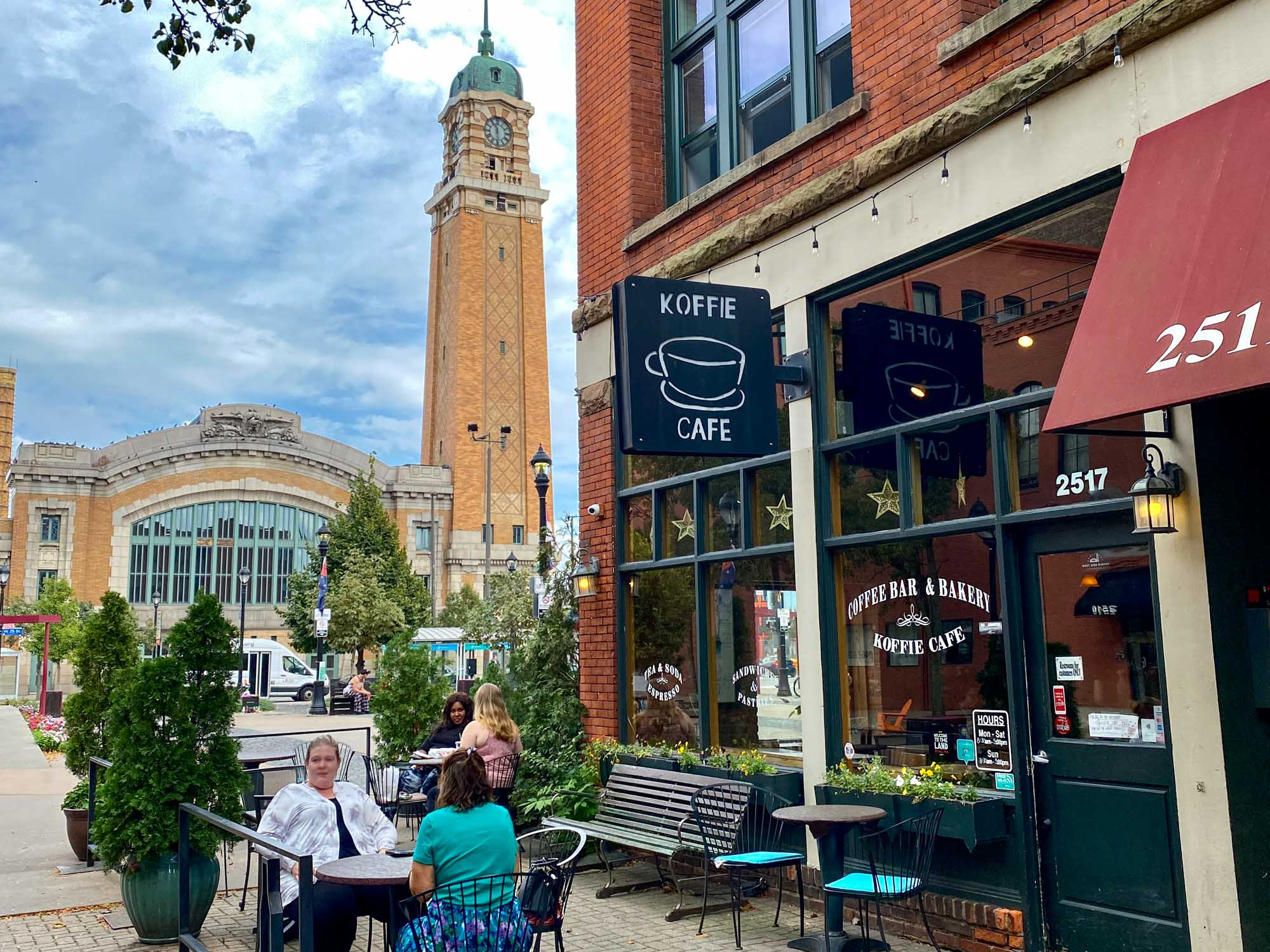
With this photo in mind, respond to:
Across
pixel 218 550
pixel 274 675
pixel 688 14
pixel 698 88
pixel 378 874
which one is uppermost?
pixel 218 550

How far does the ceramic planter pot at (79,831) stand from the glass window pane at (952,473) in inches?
316

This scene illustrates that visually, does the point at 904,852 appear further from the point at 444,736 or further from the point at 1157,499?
the point at 444,736

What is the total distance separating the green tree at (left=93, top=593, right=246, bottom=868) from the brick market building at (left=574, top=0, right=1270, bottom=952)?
341 cm

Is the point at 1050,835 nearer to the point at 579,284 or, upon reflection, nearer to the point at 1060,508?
the point at 1060,508

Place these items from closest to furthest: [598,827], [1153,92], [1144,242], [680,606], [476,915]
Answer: [476,915] < [1144,242] < [1153,92] < [598,827] < [680,606]

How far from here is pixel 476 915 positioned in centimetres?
500

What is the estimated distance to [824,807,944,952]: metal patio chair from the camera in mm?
6523

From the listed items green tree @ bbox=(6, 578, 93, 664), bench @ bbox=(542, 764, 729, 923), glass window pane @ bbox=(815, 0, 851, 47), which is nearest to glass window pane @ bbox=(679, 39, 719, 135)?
glass window pane @ bbox=(815, 0, 851, 47)

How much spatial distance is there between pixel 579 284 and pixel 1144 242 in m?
6.93

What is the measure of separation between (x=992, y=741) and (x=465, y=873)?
346 cm

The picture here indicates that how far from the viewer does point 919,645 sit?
752 cm

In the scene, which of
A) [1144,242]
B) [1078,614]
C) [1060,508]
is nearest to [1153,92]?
[1144,242]

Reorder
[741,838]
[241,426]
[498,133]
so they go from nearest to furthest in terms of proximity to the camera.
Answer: [741,838] → [241,426] → [498,133]

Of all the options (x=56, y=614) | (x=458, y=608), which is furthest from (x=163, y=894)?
(x=56, y=614)
